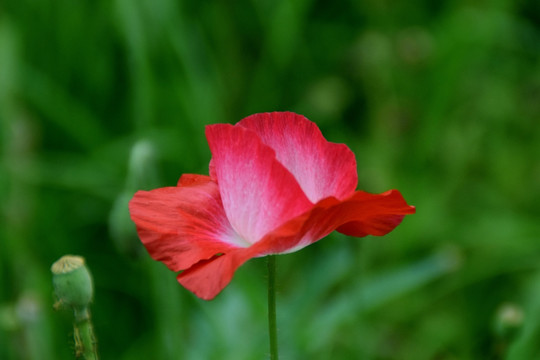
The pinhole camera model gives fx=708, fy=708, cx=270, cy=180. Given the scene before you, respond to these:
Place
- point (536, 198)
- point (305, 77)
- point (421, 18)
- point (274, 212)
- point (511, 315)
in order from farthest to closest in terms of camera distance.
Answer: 1. point (421, 18)
2. point (305, 77)
3. point (536, 198)
4. point (511, 315)
5. point (274, 212)

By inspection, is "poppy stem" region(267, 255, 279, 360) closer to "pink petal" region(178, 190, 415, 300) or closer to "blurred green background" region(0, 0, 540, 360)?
"pink petal" region(178, 190, 415, 300)

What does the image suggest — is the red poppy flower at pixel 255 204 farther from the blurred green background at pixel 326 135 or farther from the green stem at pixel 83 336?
the blurred green background at pixel 326 135

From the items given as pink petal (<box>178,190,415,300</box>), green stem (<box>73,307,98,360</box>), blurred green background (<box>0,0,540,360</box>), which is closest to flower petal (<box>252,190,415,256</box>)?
pink petal (<box>178,190,415,300</box>)

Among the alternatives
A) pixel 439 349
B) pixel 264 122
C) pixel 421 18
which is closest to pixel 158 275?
pixel 264 122

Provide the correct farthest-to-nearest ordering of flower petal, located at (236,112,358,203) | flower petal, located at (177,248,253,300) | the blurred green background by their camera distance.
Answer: the blurred green background → flower petal, located at (236,112,358,203) → flower petal, located at (177,248,253,300)

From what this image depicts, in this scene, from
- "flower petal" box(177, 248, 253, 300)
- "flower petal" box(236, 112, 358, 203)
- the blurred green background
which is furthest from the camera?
the blurred green background

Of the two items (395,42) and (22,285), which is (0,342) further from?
(395,42)
